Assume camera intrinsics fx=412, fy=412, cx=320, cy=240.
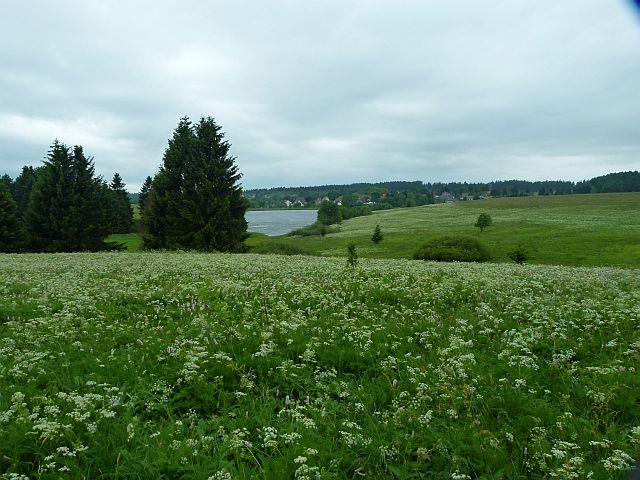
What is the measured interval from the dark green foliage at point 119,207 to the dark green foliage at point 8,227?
136 feet

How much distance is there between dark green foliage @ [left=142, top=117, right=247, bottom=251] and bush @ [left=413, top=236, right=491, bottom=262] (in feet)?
83.1

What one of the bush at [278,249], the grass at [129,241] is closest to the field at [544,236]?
the bush at [278,249]

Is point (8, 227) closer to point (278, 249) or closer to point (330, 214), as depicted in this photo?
point (278, 249)

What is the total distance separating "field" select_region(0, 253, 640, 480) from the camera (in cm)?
429

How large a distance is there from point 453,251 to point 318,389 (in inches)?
1972

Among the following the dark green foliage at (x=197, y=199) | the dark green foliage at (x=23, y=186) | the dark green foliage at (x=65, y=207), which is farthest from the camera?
the dark green foliage at (x=23, y=186)

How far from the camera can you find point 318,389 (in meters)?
6.14

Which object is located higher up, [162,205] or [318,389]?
[162,205]

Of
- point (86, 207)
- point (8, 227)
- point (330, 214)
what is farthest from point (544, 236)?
point (8, 227)

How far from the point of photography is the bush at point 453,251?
52688mm

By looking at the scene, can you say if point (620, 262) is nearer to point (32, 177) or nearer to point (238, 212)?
point (238, 212)

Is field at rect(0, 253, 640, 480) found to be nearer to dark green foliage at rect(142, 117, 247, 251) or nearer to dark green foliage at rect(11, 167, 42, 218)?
dark green foliage at rect(142, 117, 247, 251)

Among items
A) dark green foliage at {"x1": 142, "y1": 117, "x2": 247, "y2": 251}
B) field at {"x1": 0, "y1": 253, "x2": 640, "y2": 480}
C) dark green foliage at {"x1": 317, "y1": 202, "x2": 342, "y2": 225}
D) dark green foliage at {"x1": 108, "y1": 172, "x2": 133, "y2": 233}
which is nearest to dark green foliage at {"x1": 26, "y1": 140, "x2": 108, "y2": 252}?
dark green foliage at {"x1": 142, "y1": 117, "x2": 247, "y2": 251}

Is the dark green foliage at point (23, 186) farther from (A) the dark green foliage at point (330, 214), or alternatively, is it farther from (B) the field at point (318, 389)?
(B) the field at point (318, 389)
